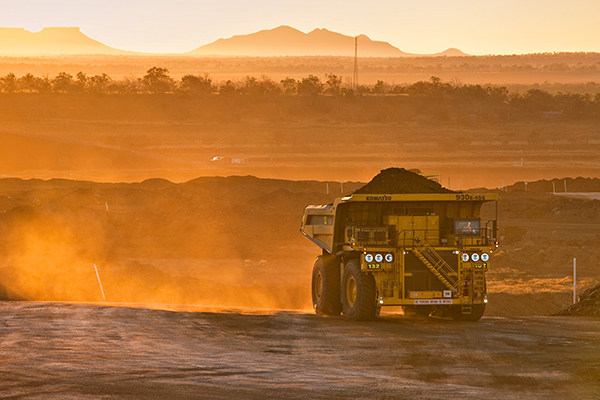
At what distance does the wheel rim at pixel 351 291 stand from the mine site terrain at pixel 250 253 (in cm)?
72

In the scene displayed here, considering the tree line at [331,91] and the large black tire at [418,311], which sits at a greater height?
the tree line at [331,91]

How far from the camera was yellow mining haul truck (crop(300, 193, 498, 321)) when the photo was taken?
17.4 m

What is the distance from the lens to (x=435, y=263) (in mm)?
17375

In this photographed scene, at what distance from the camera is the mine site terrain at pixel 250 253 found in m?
12.7

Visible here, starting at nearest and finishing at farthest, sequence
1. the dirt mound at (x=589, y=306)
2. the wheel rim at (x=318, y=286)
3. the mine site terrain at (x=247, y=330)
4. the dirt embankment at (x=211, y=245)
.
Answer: the mine site terrain at (x=247, y=330)
the wheel rim at (x=318, y=286)
the dirt mound at (x=589, y=306)
the dirt embankment at (x=211, y=245)

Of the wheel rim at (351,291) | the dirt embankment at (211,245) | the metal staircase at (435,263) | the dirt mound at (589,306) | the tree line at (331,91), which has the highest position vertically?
the tree line at (331,91)

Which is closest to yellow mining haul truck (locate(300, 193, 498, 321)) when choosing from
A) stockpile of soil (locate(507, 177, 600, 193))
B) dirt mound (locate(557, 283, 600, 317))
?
dirt mound (locate(557, 283, 600, 317))

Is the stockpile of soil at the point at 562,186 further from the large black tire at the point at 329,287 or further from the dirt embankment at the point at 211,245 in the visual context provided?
the large black tire at the point at 329,287

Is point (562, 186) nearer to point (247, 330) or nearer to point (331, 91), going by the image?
point (247, 330)

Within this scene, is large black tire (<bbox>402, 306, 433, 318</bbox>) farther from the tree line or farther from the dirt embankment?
the tree line

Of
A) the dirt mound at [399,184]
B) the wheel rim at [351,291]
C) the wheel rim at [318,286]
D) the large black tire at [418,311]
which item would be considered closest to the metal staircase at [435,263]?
the dirt mound at [399,184]

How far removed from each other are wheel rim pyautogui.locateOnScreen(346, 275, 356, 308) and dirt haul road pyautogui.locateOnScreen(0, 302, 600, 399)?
67 centimetres

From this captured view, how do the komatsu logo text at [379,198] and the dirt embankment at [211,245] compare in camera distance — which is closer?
the komatsu logo text at [379,198]

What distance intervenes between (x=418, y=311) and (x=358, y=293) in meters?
3.22
